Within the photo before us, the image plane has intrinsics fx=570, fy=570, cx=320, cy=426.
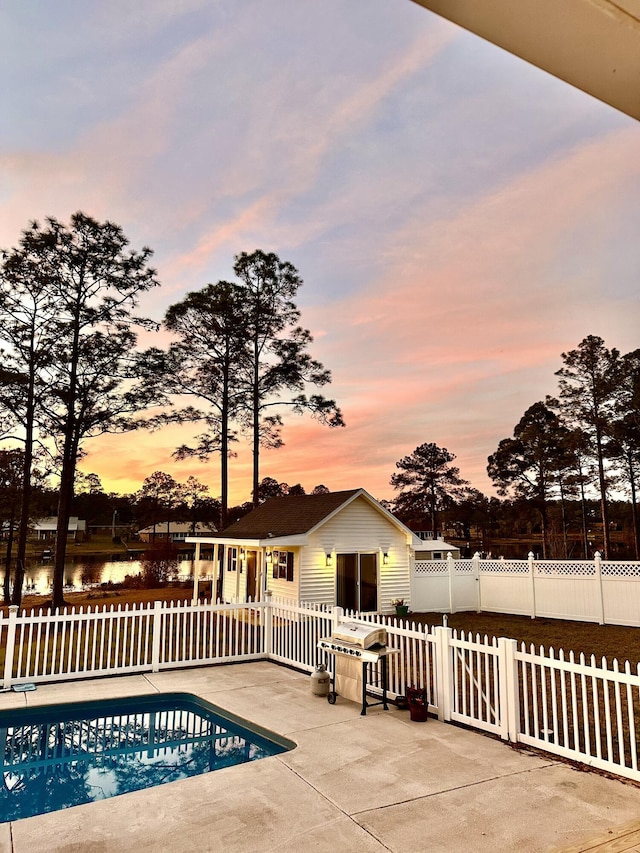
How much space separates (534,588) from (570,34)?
57.4 ft

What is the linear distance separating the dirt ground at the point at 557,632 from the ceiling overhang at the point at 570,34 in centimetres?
1038

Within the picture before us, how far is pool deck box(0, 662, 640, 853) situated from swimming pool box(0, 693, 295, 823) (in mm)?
569

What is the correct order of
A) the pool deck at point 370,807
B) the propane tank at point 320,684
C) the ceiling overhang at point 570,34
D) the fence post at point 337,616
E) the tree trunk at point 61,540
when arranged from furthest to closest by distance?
1. the tree trunk at point 61,540
2. the fence post at point 337,616
3. the propane tank at point 320,684
4. the pool deck at point 370,807
5. the ceiling overhang at point 570,34

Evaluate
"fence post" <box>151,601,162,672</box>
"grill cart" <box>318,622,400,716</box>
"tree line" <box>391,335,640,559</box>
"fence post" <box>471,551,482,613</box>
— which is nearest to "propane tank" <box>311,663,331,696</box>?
"grill cart" <box>318,622,400,716</box>

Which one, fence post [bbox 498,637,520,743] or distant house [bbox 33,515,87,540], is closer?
fence post [bbox 498,637,520,743]

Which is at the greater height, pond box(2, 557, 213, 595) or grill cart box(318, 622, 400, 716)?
grill cart box(318, 622, 400, 716)

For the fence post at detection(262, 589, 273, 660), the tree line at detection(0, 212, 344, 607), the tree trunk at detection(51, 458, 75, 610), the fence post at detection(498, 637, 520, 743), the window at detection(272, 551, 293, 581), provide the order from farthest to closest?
the tree line at detection(0, 212, 344, 607) < the window at detection(272, 551, 293, 581) < the tree trunk at detection(51, 458, 75, 610) < the fence post at detection(262, 589, 273, 660) < the fence post at detection(498, 637, 520, 743)

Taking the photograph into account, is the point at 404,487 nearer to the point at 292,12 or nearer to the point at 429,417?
the point at 429,417

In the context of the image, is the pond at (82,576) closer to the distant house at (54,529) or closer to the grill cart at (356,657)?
the distant house at (54,529)

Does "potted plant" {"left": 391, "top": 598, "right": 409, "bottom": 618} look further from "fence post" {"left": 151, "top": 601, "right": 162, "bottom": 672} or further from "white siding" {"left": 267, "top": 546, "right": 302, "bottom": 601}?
"fence post" {"left": 151, "top": 601, "right": 162, "bottom": 672}

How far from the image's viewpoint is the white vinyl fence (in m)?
14.8

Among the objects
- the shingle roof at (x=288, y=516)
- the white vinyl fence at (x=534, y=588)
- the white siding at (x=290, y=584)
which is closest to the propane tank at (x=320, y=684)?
the white siding at (x=290, y=584)

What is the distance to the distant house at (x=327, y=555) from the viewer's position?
53.9 ft

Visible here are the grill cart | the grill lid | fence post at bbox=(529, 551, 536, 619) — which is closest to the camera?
the grill cart
